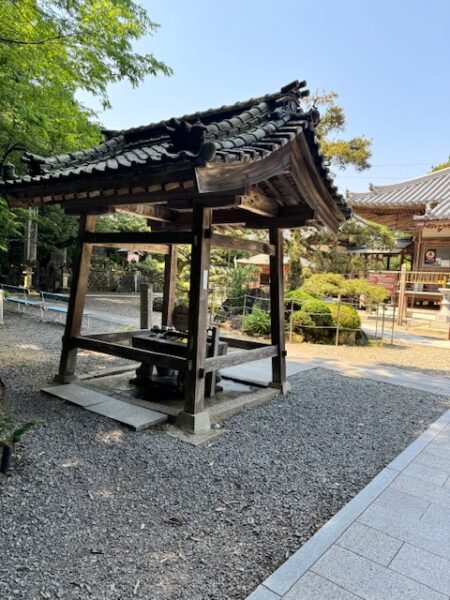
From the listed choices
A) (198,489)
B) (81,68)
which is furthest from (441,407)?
(81,68)

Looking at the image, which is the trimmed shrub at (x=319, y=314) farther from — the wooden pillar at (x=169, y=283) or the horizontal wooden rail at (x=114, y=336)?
the horizontal wooden rail at (x=114, y=336)

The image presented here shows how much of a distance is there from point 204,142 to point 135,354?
8.38ft

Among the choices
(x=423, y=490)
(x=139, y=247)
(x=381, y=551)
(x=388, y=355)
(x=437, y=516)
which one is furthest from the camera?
(x=388, y=355)

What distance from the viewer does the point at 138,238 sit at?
474 centimetres

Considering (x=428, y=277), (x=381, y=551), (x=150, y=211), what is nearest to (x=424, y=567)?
(x=381, y=551)

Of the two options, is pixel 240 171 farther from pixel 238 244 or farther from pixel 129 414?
pixel 129 414

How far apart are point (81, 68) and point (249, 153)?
15.8ft

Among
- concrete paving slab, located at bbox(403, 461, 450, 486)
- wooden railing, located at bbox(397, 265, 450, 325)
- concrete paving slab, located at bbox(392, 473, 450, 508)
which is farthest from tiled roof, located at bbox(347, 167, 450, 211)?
concrete paving slab, located at bbox(392, 473, 450, 508)

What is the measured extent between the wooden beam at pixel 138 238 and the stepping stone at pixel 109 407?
1885 mm

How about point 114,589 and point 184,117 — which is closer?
point 114,589

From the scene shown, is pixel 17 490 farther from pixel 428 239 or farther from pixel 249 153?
pixel 428 239

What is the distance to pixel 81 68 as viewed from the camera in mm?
6449

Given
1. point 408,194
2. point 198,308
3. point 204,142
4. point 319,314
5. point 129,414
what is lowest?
point 129,414

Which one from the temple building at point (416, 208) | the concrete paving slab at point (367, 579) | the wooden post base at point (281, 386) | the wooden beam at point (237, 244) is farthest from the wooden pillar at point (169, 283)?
the temple building at point (416, 208)
